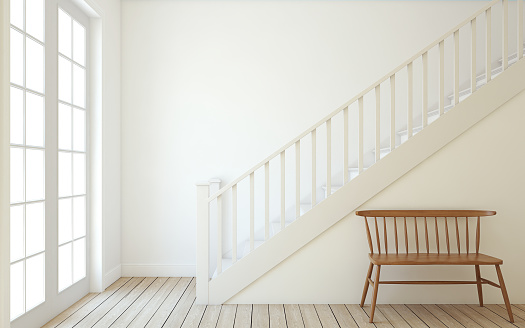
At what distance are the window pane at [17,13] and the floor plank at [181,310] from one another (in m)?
2.14

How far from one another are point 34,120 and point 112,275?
1.77 meters

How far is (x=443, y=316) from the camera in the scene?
2.95 m

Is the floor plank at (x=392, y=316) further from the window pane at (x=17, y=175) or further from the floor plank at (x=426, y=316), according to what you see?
the window pane at (x=17, y=175)

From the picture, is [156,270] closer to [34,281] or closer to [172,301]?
[172,301]

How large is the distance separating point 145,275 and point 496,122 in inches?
138

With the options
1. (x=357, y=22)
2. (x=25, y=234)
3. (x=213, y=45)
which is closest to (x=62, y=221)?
(x=25, y=234)

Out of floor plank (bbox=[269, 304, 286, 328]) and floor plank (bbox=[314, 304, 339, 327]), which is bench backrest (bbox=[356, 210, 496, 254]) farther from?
floor plank (bbox=[269, 304, 286, 328])

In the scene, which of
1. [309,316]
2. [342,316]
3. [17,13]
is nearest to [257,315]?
[309,316]

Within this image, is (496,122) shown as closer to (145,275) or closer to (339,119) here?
(339,119)

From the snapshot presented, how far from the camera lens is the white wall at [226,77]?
4.21 m

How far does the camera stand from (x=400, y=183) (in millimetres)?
3242

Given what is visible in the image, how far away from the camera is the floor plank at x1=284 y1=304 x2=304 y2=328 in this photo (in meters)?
2.80

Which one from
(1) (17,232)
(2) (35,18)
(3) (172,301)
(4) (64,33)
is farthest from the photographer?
(3) (172,301)

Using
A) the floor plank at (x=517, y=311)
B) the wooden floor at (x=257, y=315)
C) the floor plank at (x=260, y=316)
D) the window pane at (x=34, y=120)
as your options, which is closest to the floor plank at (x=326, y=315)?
the wooden floor at (x=257, y=315)
